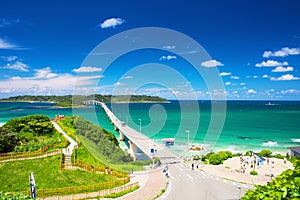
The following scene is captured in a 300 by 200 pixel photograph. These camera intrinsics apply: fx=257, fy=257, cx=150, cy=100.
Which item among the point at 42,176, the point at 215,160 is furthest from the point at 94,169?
the point at 215,160

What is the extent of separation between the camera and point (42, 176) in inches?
823

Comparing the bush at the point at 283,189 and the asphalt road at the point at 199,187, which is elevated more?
the bush at the point at 283,189

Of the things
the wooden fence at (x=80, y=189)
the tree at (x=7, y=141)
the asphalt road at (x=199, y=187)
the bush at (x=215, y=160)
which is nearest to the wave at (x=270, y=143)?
the bush at (x=215, y=160)

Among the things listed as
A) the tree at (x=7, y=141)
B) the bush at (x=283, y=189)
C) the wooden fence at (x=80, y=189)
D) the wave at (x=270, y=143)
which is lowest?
the wave at (x=270, y=143)

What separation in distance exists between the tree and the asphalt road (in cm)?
1785

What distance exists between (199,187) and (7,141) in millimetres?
21067

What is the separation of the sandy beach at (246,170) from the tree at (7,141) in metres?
21.8

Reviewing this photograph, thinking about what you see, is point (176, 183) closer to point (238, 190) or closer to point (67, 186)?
→ point (238, 190)

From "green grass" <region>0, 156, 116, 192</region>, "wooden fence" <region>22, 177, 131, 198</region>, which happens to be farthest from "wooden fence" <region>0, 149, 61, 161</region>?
"wooden fence" <region>22, 177, 131, 198</region>

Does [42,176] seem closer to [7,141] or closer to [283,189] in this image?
[7,141]

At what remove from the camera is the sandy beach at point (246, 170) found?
25.9 meters

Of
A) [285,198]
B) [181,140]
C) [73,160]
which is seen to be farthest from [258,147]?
[285,198]

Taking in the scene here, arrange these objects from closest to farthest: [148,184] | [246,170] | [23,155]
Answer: [148,184], [23,155], [246,170]

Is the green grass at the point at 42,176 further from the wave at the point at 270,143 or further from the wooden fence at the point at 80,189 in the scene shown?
the wave at the point at 270,143
